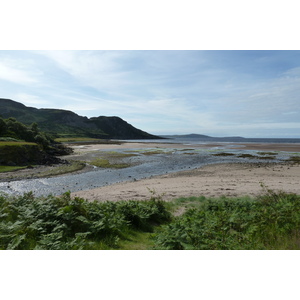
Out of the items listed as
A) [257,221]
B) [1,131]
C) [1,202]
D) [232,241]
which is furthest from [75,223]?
[1,131]

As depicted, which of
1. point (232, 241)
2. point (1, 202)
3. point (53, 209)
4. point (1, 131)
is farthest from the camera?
point (1, 131)

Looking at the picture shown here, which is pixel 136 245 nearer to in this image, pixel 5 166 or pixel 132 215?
pixel 132 215

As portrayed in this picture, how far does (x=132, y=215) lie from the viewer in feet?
28.6

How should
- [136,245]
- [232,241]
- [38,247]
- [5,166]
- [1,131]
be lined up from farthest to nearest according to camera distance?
[1,131]
[5,166]
[136,245]
[232,241]
[38,247]

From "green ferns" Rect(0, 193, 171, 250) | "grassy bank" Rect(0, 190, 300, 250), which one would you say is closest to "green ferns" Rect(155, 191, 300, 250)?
"grassy bank" Rect(0, 190, 300, 250)

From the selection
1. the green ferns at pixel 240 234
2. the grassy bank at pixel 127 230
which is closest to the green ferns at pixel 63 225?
the grassy bank at pixel 127 230

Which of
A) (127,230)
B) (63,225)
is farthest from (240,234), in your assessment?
(63,225)

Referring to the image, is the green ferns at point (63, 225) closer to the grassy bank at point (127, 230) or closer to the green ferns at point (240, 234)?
the grassy bank at point (127, 230)

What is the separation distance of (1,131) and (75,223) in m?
56.6

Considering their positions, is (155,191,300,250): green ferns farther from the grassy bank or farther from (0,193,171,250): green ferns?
(0,193,171,250): green ferns

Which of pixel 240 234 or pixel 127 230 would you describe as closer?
pixel 240 234

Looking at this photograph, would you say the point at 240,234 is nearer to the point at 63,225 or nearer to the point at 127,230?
the point at 127,230

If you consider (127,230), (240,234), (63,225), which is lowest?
(127,230)

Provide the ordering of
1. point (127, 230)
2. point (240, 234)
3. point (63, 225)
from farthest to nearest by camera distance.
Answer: point (127, 230)
point (240, 234)
point (63, 225)
